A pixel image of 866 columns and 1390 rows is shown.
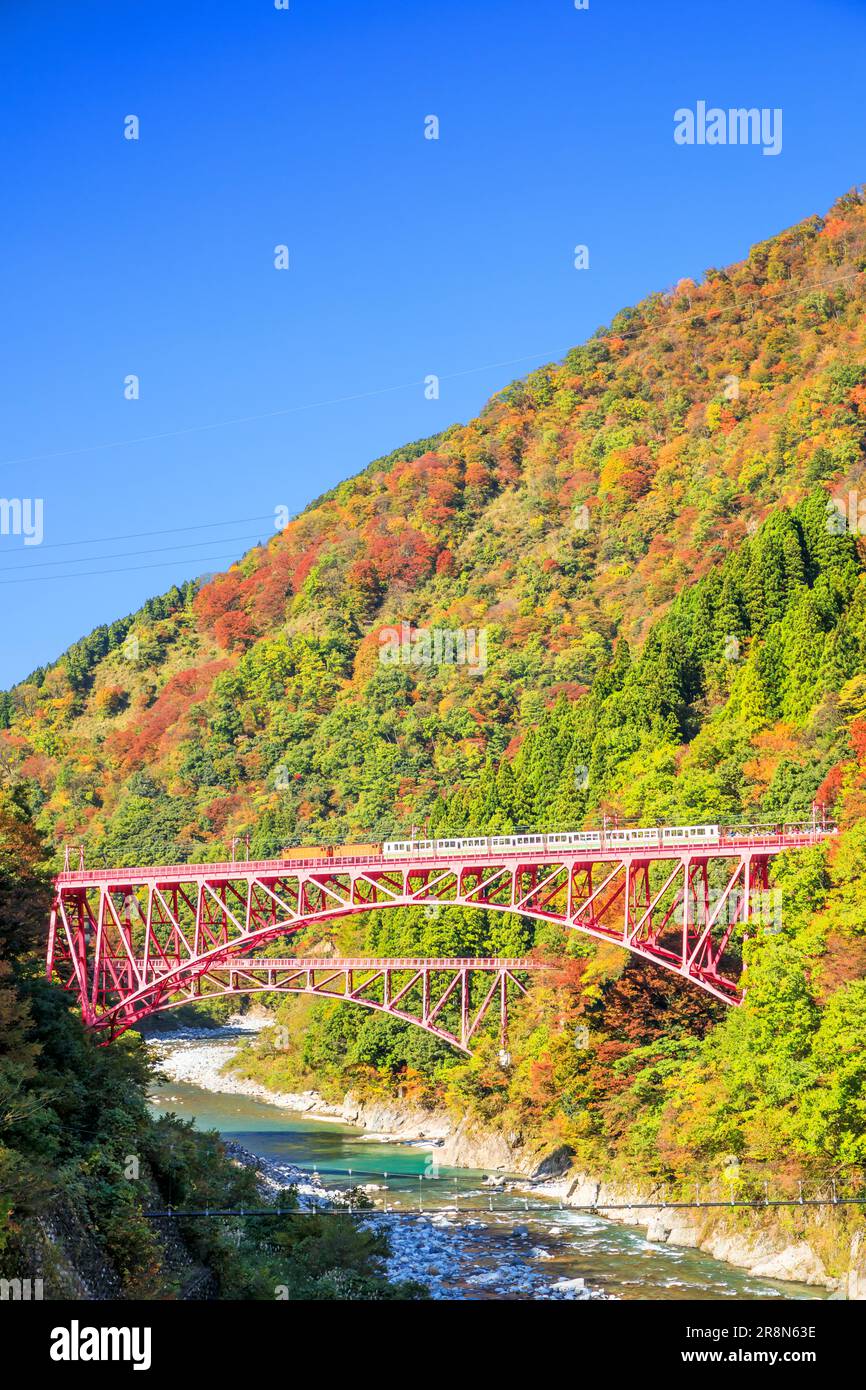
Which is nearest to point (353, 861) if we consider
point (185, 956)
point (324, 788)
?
point (185, 956)

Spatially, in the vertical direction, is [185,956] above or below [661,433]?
below

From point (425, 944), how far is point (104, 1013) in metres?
13.6

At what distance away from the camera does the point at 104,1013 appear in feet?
152

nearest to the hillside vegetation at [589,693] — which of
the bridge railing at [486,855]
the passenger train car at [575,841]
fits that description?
the bridge railing at [486,855]

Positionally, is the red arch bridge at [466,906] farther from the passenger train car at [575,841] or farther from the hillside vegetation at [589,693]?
the hillside vegetation at [589,693]

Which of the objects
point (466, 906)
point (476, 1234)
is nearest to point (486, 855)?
point (466, 906)

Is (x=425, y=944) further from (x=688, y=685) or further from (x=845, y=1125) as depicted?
(x=845, y=1125)

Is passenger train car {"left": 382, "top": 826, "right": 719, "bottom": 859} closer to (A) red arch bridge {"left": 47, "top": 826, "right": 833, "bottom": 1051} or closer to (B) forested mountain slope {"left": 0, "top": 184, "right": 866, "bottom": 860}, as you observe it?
(A) red arch bridge {"left": 47, "top": 826, "right": 833, "bottom": 1051}

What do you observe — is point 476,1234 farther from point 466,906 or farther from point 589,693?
point 589,693

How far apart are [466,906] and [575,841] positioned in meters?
5.32

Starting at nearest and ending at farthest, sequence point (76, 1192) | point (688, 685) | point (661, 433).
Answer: point (76, 1192), point (688, 685), point (661, 433)

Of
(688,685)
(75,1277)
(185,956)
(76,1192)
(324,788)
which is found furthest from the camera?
(324,788)

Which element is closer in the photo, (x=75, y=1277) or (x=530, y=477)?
(x=75, y=1277)

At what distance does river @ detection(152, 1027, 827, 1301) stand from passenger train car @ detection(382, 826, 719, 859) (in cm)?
934
